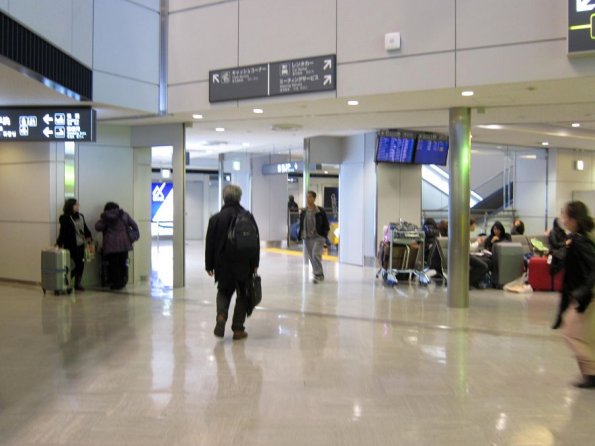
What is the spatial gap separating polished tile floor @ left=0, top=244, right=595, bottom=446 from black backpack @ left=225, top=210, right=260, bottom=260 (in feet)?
3.20

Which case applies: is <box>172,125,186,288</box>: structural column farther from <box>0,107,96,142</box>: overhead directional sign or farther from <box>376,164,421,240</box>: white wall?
<box>376,164,421,240</box>: white wall

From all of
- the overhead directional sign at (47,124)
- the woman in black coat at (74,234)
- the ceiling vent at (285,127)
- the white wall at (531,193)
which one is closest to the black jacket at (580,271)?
the overhead directional sign at (47,124)

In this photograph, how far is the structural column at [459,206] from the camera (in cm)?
850

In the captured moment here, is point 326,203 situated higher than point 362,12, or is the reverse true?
point 362,12

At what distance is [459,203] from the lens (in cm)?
852

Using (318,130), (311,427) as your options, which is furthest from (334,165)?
(311,427)

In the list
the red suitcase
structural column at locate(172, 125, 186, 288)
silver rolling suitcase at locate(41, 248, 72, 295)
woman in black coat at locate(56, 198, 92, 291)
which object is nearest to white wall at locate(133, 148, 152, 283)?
structural column at locate(172, 125, 186, 288)

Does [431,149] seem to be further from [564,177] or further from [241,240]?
[241,240]

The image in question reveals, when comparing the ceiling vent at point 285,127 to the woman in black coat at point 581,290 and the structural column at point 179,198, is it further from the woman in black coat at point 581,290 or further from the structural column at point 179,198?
the woman in black coat at point 581,290

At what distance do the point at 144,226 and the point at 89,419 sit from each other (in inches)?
287

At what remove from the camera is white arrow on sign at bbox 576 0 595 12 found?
6130 mm

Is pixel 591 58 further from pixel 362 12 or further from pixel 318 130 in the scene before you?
pixel 318 130

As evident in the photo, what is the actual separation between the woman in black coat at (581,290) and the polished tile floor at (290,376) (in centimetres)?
31

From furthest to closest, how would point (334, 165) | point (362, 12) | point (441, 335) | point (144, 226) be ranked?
1. point (334, 165)
2. point (144, 226)
3. point (362, 12)
4. point (441, 335)
